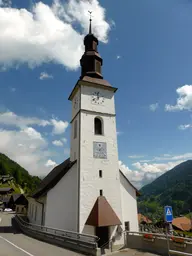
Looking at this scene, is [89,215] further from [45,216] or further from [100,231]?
[45,216]

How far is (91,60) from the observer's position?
22.8 metres

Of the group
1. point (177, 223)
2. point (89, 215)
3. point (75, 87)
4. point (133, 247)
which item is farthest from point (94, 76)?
point (177, 223)

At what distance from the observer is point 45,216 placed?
17.5 meters

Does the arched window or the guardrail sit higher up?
the arched window

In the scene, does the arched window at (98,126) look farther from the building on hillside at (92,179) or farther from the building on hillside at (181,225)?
the building on hillside at (181,225)

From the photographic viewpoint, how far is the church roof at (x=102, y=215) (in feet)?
52.1

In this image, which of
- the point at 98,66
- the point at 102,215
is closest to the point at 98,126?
the point at 98,66

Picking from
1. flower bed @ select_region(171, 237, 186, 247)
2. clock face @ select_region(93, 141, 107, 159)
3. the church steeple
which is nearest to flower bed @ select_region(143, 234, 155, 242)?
flower bed @ select_region(171, 237, 186, 247)

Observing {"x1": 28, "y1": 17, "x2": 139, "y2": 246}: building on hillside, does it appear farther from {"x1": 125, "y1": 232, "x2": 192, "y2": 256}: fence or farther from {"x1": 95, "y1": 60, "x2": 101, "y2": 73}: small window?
{"x1": 125, "y1": 232, "x2": 192, "y2": 256}: fence

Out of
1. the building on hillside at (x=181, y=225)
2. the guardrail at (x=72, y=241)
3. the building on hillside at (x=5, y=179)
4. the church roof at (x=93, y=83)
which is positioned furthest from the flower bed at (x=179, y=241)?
the building on hillside at (x=5, y=179)

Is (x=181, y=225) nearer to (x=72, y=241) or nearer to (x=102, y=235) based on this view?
(x=102, y=235)

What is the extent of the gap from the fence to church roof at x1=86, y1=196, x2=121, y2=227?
7.29ft

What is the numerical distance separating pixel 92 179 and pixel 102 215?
3.23 meters

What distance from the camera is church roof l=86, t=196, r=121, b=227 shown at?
1588 centimetres
